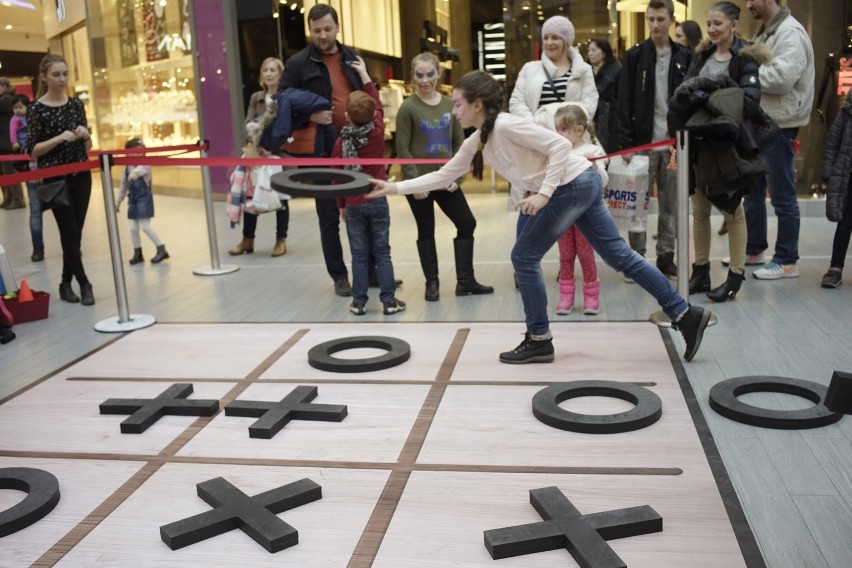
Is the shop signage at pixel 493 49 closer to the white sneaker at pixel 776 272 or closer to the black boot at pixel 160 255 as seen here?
the black boot at pixel 160 255

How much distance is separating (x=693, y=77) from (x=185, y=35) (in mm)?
9963

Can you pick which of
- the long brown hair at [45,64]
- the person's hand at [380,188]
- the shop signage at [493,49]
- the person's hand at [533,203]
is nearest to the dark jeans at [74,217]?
the long brown hair at [45,64]

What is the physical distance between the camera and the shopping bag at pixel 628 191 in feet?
20.0

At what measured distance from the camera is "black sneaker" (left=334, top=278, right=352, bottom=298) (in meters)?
6.54

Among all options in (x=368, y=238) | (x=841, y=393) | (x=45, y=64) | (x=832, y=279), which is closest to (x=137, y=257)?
→ (x=45, y=64)

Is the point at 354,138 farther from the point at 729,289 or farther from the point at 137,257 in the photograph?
the point at 137,257

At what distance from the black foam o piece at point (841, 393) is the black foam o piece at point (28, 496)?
2.61 m

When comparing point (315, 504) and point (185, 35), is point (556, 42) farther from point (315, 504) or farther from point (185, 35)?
point (185, 35)

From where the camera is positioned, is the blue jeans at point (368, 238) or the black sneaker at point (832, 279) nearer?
the blue jeans at point (368, 238)

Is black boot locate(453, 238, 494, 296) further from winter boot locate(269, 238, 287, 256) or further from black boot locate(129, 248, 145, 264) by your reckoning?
black boot locate(129, 248, 145, 264)

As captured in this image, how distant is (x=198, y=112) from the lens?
12.9 metres

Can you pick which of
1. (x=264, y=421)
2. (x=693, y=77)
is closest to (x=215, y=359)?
(x=264, y=421)

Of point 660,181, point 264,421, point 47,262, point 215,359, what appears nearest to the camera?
point 264,421

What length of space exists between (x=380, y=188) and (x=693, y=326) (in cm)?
173
